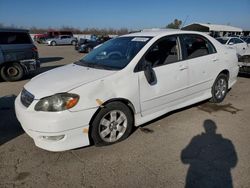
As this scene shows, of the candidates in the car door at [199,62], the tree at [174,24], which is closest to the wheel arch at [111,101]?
the car door at [199,62]

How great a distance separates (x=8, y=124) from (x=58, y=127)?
1.99 metres

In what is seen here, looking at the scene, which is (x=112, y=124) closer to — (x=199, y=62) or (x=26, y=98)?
(x=26, y=98)

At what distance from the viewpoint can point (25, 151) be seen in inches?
138

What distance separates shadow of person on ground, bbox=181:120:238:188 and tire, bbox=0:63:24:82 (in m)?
7.42

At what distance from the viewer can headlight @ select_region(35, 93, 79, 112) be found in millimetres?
3074

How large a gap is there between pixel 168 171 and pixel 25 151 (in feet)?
6.91

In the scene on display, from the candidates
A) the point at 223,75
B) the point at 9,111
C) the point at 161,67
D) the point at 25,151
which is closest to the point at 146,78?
the point at 161,67

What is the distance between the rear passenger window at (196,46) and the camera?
4.55 metres

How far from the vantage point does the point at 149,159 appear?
3.25 metres

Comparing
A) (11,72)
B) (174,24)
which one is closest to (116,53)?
(11,72)

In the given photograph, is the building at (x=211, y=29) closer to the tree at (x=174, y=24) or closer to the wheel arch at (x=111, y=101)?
the tree at (x=174, y=24)

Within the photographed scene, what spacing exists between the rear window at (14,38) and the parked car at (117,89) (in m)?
5.63

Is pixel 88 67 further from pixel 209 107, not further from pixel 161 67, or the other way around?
pixel 209 107

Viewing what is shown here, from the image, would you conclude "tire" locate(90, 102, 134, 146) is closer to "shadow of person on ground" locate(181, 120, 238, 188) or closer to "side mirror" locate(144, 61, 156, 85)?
"side mirror" locate(144, 61, 156, 85)
